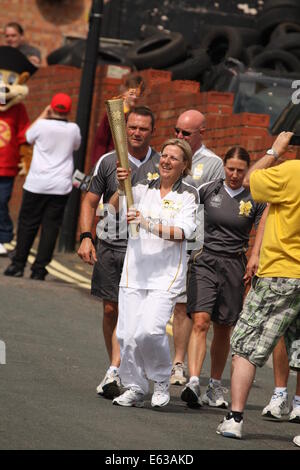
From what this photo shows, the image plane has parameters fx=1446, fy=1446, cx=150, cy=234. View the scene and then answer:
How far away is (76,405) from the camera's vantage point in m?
8.97

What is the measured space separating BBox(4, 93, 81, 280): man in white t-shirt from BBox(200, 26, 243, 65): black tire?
760cm

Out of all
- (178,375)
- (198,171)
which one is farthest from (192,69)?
(178,375)

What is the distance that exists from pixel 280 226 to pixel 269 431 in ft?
4.47

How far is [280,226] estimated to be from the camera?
28.4 ft

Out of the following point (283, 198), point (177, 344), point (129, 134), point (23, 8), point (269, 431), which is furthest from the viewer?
point (23, 8)

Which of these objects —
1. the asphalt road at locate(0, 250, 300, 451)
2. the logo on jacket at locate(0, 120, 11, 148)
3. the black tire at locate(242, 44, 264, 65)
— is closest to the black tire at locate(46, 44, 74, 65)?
the black tire at locate(242, 44, 264, 65)

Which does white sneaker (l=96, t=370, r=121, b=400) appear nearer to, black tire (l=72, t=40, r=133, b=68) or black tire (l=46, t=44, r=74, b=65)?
black tire (l=72, t=40, r=133, b=68)

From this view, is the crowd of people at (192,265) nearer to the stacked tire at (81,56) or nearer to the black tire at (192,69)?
the black tire at (192,69)

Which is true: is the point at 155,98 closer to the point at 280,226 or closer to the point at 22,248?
the point at 22,248

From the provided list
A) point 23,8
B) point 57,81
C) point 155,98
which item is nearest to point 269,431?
point 155,98

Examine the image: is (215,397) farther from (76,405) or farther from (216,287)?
(76,405)

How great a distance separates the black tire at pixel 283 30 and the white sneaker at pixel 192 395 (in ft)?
47.0

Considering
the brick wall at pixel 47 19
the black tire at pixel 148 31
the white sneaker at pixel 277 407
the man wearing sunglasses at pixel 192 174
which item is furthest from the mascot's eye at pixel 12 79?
the brick wall at pixel 47 19

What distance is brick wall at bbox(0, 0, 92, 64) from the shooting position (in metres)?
31.4
